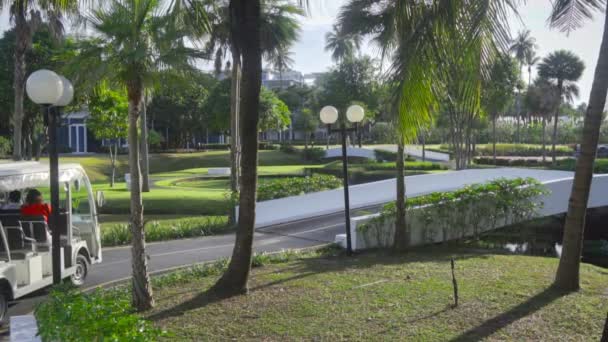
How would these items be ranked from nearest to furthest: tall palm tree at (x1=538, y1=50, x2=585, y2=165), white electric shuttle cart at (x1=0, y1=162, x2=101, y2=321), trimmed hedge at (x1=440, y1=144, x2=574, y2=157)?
white electric shuttle cart at (x1=0, y1=162, x2=101, y2=321) → tall palm tree at (x1=538, y1=50, x2=585, y2=165) → trimmed hedge at (x1=440, y1=144, x2=574, y2=157)

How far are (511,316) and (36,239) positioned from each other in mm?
6981

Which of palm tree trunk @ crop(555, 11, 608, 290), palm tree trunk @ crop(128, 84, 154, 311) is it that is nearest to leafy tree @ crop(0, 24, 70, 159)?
palm tree trunk @ crop(128, 84, 154, 311)

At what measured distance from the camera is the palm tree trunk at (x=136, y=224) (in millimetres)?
7434

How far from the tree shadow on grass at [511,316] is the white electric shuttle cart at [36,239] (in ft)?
19.3

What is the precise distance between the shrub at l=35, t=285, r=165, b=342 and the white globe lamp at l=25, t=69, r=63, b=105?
8.25 feet

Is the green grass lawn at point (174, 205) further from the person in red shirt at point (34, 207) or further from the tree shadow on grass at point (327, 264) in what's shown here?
the person in red shirt at point (34, 207)

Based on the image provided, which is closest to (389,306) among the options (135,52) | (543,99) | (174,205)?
(135,52)

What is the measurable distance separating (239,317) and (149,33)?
148 inches

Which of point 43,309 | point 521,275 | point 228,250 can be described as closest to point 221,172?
point 228,250

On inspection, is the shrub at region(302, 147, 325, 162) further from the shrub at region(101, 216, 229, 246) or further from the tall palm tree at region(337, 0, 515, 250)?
the tall palm tree at region(337, 0, 515, 250)

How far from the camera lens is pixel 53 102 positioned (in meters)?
6.72

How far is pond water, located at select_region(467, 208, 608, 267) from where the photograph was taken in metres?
14.4

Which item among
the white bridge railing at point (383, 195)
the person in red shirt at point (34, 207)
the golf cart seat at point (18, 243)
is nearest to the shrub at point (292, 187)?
the white bridge railing at point (383, 195)

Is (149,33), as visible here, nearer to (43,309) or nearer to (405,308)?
(43,309)
